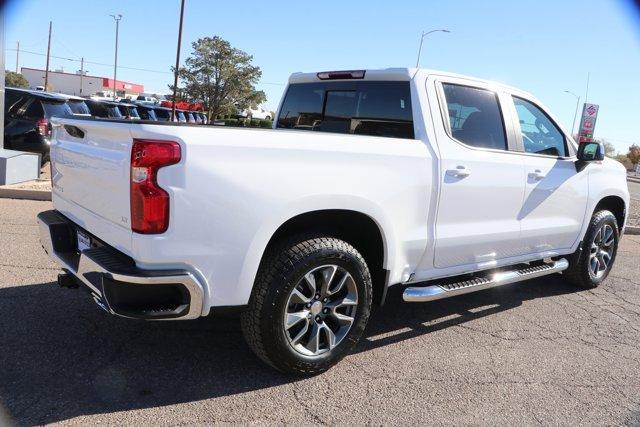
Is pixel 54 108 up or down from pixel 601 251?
up

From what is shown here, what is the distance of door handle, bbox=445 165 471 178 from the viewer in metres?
3.77

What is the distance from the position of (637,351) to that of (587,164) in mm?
1718

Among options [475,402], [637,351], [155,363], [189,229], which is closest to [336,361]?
[475,402]

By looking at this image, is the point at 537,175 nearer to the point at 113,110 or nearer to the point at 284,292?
the point at 284,292

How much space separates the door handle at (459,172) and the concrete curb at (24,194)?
6.79 meters

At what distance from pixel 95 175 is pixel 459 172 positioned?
7.67 ft

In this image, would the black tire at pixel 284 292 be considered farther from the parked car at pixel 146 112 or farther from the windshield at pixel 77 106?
the parked car at pixel 146 112

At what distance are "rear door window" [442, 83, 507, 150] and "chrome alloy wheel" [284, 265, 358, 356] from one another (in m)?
1.40

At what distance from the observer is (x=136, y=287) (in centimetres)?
269

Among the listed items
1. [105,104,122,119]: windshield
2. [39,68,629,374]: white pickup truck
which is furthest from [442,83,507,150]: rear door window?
[105,104,122,119]: windshield

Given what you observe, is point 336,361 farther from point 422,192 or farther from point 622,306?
point 622,306

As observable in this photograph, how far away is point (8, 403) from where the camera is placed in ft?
9.20

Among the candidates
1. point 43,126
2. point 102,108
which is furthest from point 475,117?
point 102,108

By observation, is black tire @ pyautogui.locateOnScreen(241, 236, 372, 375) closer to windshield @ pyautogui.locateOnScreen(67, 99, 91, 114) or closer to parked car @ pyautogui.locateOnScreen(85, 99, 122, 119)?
windshield @ pyautogui.locateOnScreen(67, 99, 91, 114)
